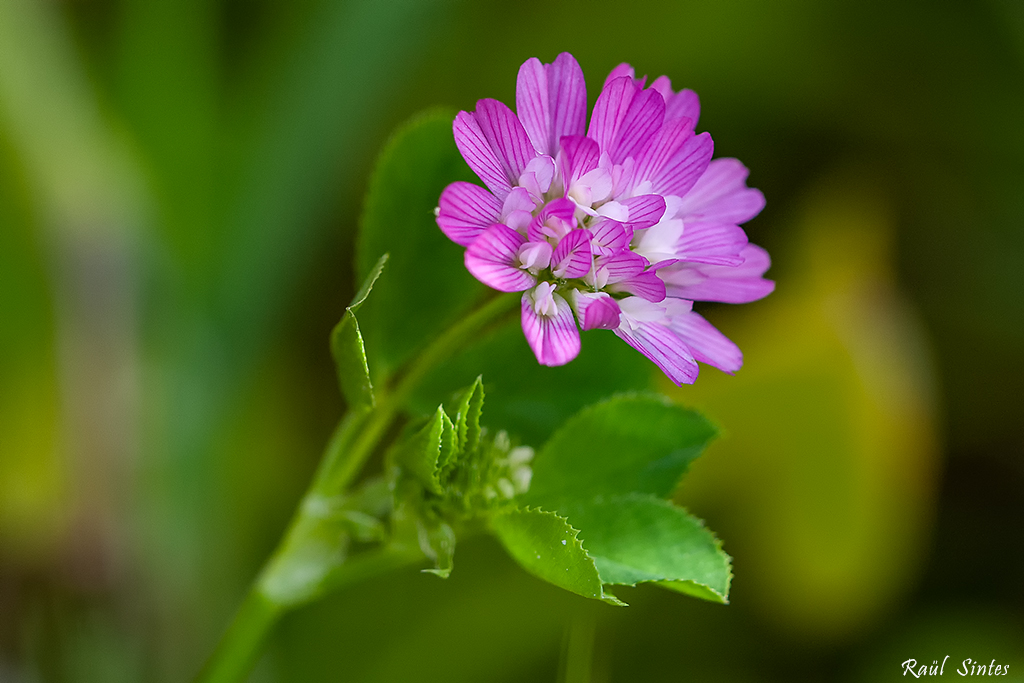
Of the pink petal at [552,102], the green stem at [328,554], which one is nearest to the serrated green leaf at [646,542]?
the green stem at [328,554]

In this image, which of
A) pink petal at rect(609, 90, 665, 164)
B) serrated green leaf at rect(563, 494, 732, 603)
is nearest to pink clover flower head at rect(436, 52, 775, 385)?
pink petal at rect(609, 90, 665, 164)

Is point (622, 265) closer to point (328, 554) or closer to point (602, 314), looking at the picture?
point (602, 314)

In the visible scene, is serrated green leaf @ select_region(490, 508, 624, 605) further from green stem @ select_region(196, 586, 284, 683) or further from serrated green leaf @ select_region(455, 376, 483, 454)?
green stem @ select_region(196, 586, 284, 683)

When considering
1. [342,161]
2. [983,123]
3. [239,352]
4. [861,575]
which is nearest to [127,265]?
[239,352]

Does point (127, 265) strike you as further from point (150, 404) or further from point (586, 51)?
point (586, 51)

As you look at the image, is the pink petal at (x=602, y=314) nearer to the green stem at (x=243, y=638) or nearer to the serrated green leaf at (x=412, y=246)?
the serrated green leaf at (x=412, y=246)

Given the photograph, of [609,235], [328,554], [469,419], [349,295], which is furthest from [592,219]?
[349,295]
